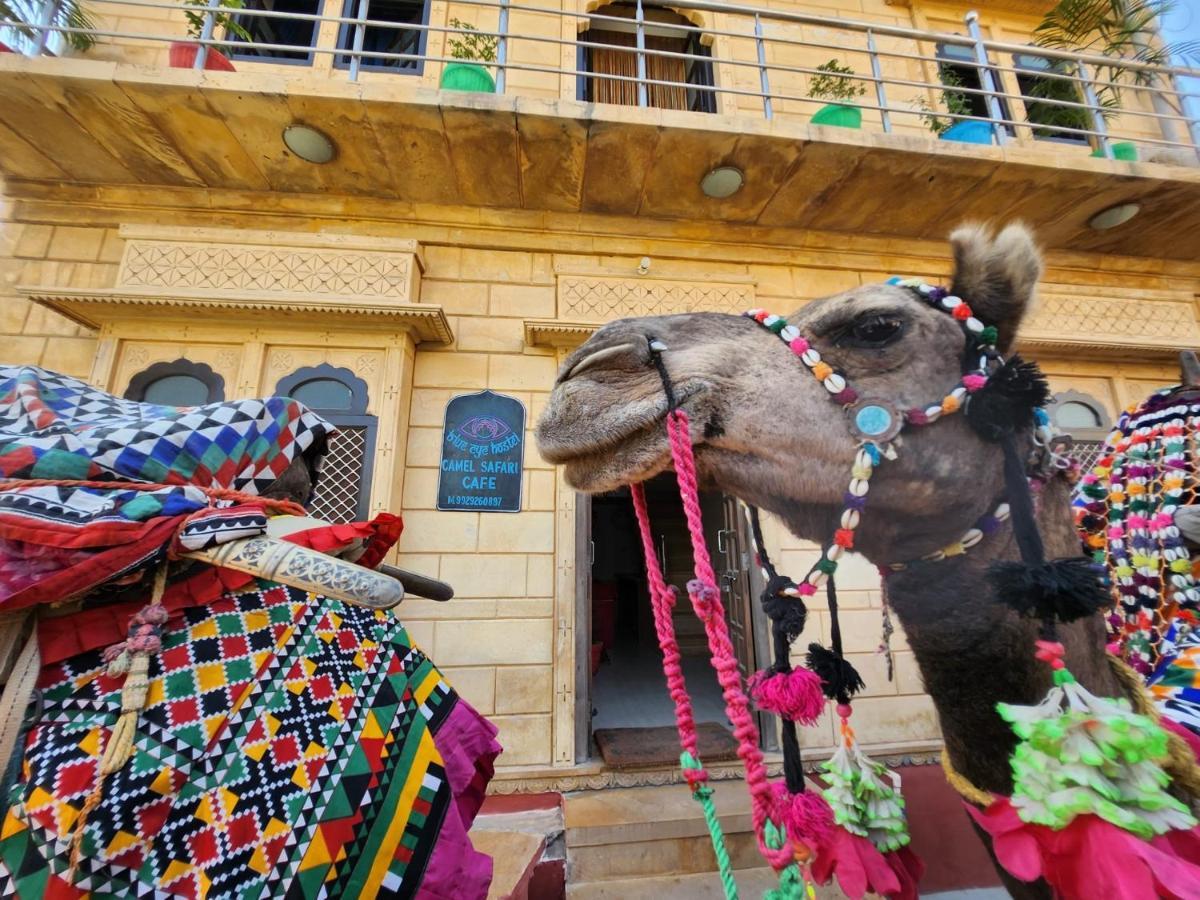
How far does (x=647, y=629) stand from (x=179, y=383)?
727 cm

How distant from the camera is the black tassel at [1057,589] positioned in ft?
2.86

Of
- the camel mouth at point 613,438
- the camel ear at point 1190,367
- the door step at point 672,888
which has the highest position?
the camel ear at point 1190,367

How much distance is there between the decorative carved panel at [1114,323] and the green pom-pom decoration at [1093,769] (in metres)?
Answer: 5.02

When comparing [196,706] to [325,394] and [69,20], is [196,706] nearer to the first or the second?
[325,394]

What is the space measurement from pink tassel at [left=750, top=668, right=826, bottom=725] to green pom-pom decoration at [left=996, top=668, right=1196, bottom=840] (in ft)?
1.09

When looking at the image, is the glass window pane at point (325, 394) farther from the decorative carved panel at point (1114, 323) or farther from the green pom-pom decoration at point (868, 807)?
the decorative carved panel at point (1114, 323)

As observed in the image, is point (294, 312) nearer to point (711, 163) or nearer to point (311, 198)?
point (311, 198)

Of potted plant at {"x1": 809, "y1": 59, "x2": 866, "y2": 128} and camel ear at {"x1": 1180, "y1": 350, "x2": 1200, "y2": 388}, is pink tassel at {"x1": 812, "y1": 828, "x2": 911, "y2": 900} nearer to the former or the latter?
camel ear at {"x1": 1180, "y1": 350, "x2": 1200, "y2": 388}

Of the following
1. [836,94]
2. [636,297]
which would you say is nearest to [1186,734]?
[636,297]

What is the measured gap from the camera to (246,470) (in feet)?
3.68

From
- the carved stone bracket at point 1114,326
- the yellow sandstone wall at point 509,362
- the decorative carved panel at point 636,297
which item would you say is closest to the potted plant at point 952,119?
the yellow sandstone wall at point 509,362

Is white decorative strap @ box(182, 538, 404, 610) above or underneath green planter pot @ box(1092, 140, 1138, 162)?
underneath

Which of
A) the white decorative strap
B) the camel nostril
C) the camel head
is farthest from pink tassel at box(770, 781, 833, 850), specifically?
the camel nostril

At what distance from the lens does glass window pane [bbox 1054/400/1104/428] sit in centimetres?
460
